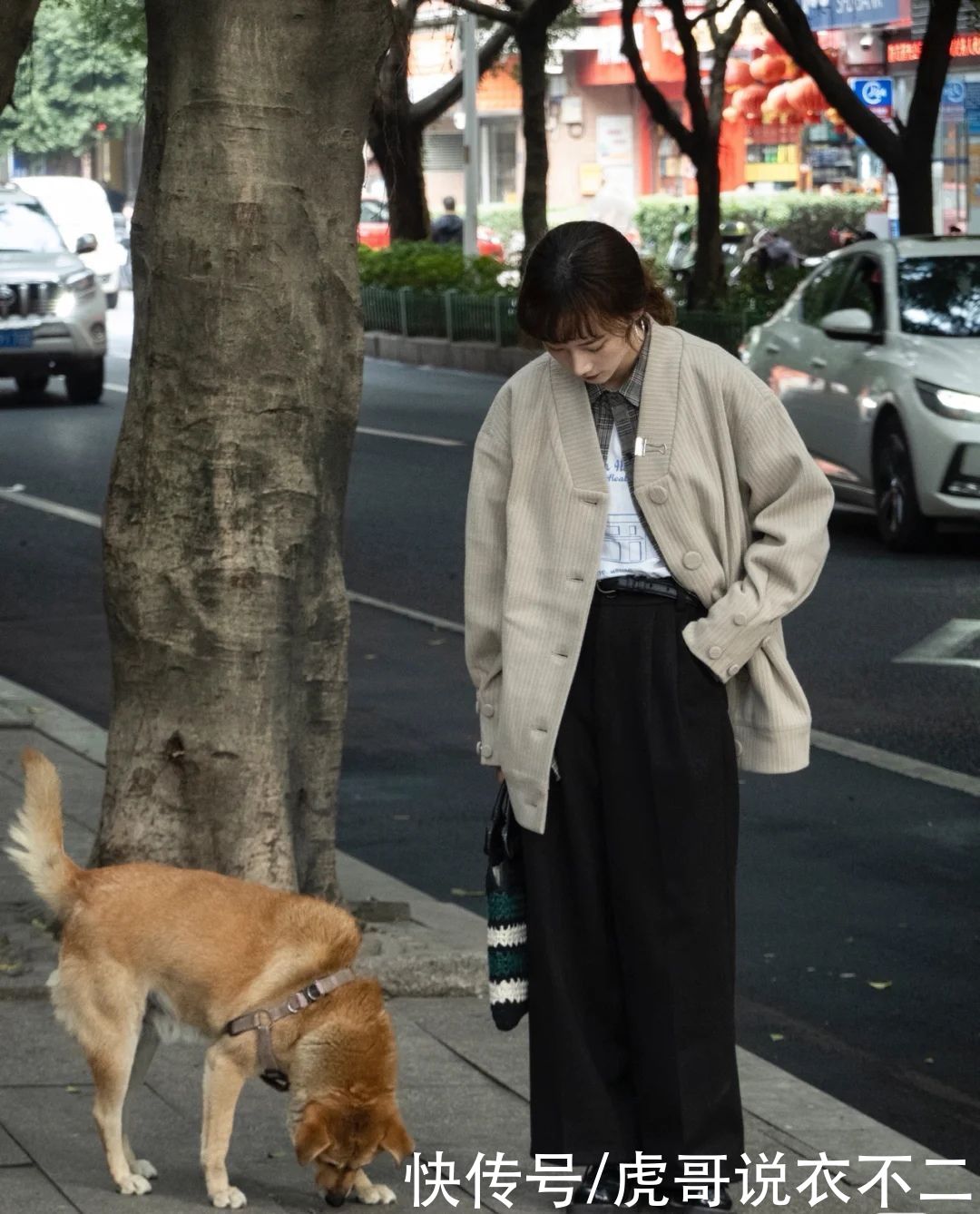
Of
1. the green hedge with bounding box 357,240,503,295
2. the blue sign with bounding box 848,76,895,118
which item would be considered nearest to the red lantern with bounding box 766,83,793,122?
the blue sign with bounding box 848,76,895,118

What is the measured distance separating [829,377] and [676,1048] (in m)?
9.98

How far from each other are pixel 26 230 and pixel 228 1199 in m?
19.3

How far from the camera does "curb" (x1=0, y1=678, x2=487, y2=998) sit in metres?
5.67

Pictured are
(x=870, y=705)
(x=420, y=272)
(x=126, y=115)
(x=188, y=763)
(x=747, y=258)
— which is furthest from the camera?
(x=126, y=115)

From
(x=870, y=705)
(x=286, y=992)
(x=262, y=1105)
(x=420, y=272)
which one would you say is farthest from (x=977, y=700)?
(x=420, y=272)

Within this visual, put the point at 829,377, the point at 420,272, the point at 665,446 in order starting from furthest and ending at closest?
1. the point at 420,272
2. the point at 829,377
3. the point at 665,446

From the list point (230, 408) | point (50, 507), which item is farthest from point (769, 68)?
point (230, 408)

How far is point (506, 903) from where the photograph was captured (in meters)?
4.32

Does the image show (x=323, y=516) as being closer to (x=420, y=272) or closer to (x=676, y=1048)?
(x=676, y=1048)

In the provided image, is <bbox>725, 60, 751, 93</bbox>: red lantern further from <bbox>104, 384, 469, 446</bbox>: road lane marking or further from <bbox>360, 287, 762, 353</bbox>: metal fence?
<bbox>104, 384, 469, 446</bbox>: road lane marking

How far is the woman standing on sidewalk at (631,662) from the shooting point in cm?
412

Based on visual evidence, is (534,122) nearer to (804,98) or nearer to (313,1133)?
(804,98)

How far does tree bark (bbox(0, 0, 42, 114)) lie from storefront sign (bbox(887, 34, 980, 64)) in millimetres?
29053

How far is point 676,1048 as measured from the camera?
167 inches
